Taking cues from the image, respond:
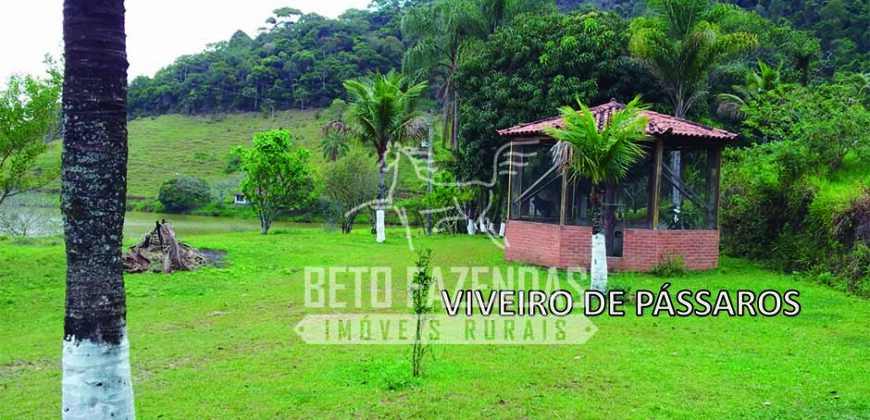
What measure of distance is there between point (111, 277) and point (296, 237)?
16.4m

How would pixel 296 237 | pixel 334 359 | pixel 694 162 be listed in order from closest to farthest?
pixel 334 359 < pixel 694 162 < pixel 296 237

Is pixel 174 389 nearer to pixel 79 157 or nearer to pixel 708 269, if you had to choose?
pixel 79 157

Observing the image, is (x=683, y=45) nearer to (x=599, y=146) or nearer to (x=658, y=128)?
(x=658, y=128)

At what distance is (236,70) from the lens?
68.6 m

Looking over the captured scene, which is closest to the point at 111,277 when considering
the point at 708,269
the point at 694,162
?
the point at 708,269

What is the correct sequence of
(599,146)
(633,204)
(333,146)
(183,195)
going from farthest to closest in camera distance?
(183,195) → (333,146) → (633,204) → (599,146)

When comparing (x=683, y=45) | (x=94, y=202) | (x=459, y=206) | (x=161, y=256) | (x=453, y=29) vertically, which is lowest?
(x=161, y=256)

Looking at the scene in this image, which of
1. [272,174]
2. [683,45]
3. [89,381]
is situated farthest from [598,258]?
[272,174]

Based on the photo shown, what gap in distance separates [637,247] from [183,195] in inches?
1447

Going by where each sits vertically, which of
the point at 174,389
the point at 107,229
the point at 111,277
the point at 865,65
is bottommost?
the point at 174,389

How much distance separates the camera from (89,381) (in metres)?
3.15

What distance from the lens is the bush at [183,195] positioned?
4212 cm

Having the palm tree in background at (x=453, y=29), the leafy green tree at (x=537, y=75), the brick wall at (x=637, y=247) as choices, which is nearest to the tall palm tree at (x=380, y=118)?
the leafy green tree at (x=537, y=75)

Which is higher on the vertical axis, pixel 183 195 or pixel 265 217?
pixel 183 195
